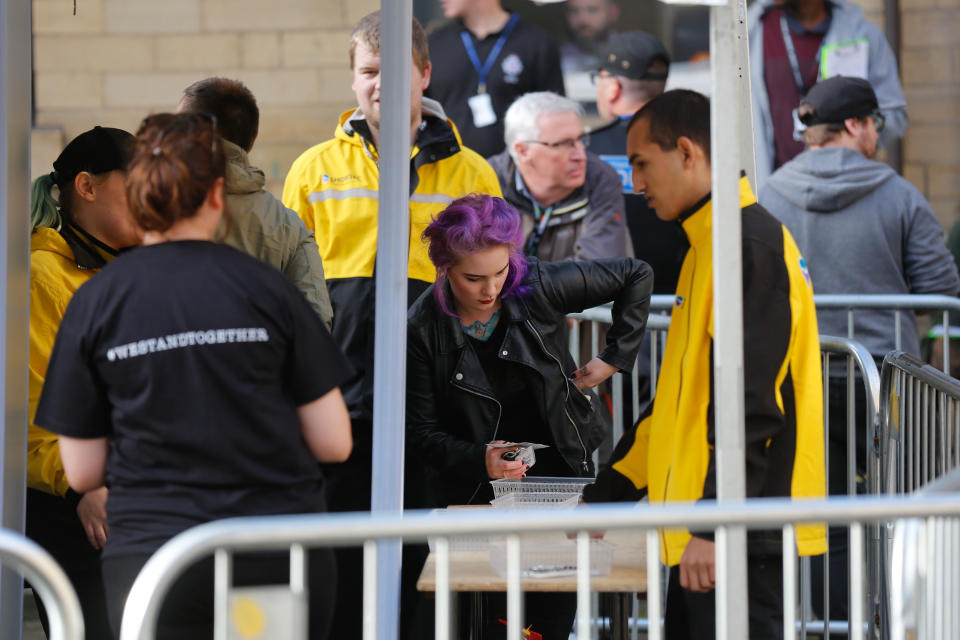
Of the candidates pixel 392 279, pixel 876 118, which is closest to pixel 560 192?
pixel 876 118

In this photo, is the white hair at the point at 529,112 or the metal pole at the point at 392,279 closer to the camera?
the metal pole at the point at 392,279

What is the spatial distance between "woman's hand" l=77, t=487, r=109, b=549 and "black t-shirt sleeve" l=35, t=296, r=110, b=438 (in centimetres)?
46

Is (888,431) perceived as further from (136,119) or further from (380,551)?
(136,119)

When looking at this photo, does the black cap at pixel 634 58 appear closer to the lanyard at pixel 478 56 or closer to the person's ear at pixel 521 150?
the lanyard at pixel 478 56

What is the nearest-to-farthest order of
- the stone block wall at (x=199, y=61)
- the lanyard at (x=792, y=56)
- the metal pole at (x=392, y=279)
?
the metal pole at (x=392, y=279) < the lanyard at (x=792, y=56) < the stone block wall at (x=199, y=61)

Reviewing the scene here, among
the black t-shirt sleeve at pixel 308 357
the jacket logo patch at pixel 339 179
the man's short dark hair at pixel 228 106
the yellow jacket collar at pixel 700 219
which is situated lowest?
the black t-shirt sleeve at pixel 308 357

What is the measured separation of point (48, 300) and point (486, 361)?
122 centimetres

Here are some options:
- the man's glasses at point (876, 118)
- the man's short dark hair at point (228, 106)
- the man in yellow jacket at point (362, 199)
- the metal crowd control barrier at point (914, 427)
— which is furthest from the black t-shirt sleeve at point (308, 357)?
the man's glasses at point (876, 118)

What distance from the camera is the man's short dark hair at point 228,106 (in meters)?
3.64

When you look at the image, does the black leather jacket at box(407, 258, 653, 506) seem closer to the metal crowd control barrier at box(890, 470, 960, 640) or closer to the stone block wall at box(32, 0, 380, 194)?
the metal crowd control barrier at box(890, 470, 960, 640)

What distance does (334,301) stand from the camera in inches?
164

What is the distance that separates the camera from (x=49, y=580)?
2057mm

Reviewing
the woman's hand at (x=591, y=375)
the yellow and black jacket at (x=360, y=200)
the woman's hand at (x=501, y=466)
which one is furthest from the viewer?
the yellow and black jacket at (x=360, y=200)

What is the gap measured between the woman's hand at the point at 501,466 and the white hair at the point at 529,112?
293 centimetres
